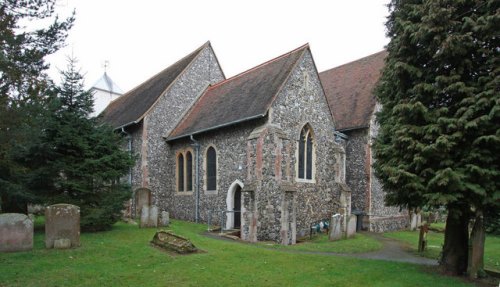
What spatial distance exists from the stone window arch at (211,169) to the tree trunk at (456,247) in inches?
449

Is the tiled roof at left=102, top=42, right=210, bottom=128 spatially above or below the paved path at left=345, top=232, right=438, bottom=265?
above

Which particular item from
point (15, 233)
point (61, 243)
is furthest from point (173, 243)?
point (15, 233)

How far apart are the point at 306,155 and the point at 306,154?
0.05 m

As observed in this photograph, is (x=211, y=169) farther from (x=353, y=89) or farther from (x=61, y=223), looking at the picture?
(x=353, y=89)

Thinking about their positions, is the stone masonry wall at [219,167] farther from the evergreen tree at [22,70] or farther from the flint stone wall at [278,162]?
the evergreen tree at [22,70]

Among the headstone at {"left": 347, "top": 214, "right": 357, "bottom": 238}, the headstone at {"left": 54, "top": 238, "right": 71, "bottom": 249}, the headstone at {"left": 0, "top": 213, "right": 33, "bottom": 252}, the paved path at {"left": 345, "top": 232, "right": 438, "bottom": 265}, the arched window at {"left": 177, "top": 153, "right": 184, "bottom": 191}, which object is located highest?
the arched window at {"left": 177, "top": 153, "right": 184, "bottom": 191}

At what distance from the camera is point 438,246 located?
16.3 metres

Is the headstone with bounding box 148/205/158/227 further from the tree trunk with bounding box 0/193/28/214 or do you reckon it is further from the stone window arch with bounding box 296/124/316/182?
the stone window arch with bounding box 296/124/316/182

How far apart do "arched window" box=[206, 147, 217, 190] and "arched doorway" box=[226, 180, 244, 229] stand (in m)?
1.45

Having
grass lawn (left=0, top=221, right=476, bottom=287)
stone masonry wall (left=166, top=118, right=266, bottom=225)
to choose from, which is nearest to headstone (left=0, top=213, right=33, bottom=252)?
grass lawn (left=0, top=221, right=476, bottom=287)

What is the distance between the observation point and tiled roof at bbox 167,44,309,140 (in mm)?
17609

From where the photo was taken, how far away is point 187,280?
340 inches

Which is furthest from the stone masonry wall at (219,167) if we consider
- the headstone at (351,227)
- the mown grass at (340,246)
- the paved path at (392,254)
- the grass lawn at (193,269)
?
the grass lawn at (193,269)

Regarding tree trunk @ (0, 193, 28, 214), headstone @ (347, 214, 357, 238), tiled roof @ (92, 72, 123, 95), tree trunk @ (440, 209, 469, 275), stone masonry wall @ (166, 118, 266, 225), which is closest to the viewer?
tree trunk @ (440, 209, 469, 275)
